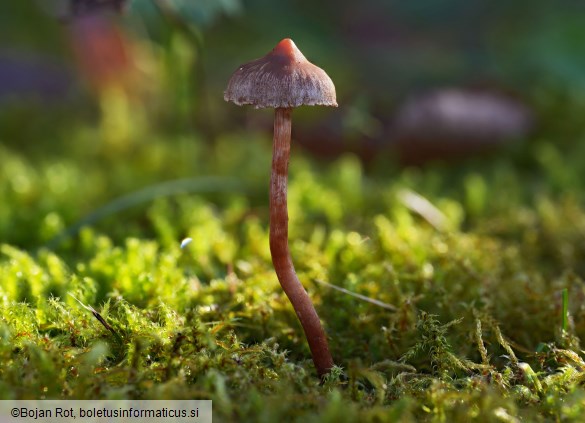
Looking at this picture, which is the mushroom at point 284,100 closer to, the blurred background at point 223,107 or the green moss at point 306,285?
the green moss at point 306,285

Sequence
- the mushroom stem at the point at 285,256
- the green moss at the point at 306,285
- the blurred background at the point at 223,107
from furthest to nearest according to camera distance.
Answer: the blurred background at the point at 223,107
the mushroom stem at the point at 285,256
the green moss at the point at 306,285

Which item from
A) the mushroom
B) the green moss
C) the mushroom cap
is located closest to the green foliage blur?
the green moss

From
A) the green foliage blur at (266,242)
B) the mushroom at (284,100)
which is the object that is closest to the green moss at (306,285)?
the green foliage blur at (266,242)

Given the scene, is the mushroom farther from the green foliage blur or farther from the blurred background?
the blurred background

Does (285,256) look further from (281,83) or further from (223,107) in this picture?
(223,107)

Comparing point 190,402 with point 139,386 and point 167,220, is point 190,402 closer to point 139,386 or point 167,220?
point 139,386

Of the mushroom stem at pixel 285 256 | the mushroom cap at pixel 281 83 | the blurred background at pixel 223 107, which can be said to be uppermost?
the blurred background at pixel 223 107
